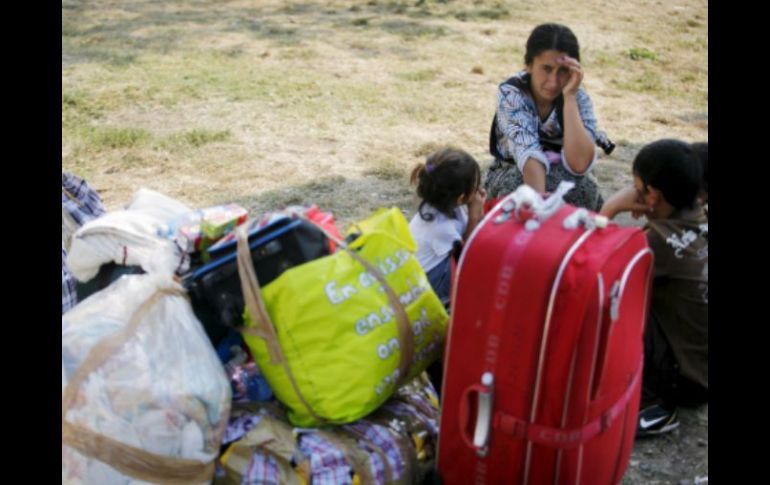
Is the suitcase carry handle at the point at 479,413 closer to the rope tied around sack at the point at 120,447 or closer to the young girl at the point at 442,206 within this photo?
the rope tied around sack at the point at 120,447

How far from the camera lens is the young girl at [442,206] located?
9.45 feet

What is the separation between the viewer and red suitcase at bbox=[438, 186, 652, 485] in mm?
2000

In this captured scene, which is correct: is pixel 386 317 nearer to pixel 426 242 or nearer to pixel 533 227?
pixel 533 227

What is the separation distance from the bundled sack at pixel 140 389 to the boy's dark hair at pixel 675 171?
60.7 inches

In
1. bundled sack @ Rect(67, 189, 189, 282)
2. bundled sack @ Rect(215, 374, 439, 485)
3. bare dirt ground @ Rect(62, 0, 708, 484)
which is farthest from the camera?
bare dirt ground @ Rect(62, 0, 708, 484)

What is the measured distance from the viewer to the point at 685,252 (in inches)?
105

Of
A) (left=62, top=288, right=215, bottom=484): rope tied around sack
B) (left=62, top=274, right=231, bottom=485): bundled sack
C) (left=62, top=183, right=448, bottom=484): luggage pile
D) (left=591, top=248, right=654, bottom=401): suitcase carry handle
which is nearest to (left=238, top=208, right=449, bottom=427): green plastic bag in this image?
(left=62, top=183, right=448, bottom=484): luggage pile

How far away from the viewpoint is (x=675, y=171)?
2686mm

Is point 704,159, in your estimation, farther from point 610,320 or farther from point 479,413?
point 479,413

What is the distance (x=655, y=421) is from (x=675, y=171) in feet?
2.82

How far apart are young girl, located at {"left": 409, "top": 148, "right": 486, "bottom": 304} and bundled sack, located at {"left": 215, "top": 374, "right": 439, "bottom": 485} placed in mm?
696

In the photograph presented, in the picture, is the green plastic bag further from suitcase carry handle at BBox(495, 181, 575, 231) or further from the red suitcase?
suitcase carry handle at BBox(495, 181, 575, 231)

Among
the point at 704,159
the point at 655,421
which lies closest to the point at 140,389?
the point at 655,421

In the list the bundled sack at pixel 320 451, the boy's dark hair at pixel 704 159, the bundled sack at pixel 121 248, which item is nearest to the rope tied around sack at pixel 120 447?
the bundled sack at pixel 320 451
